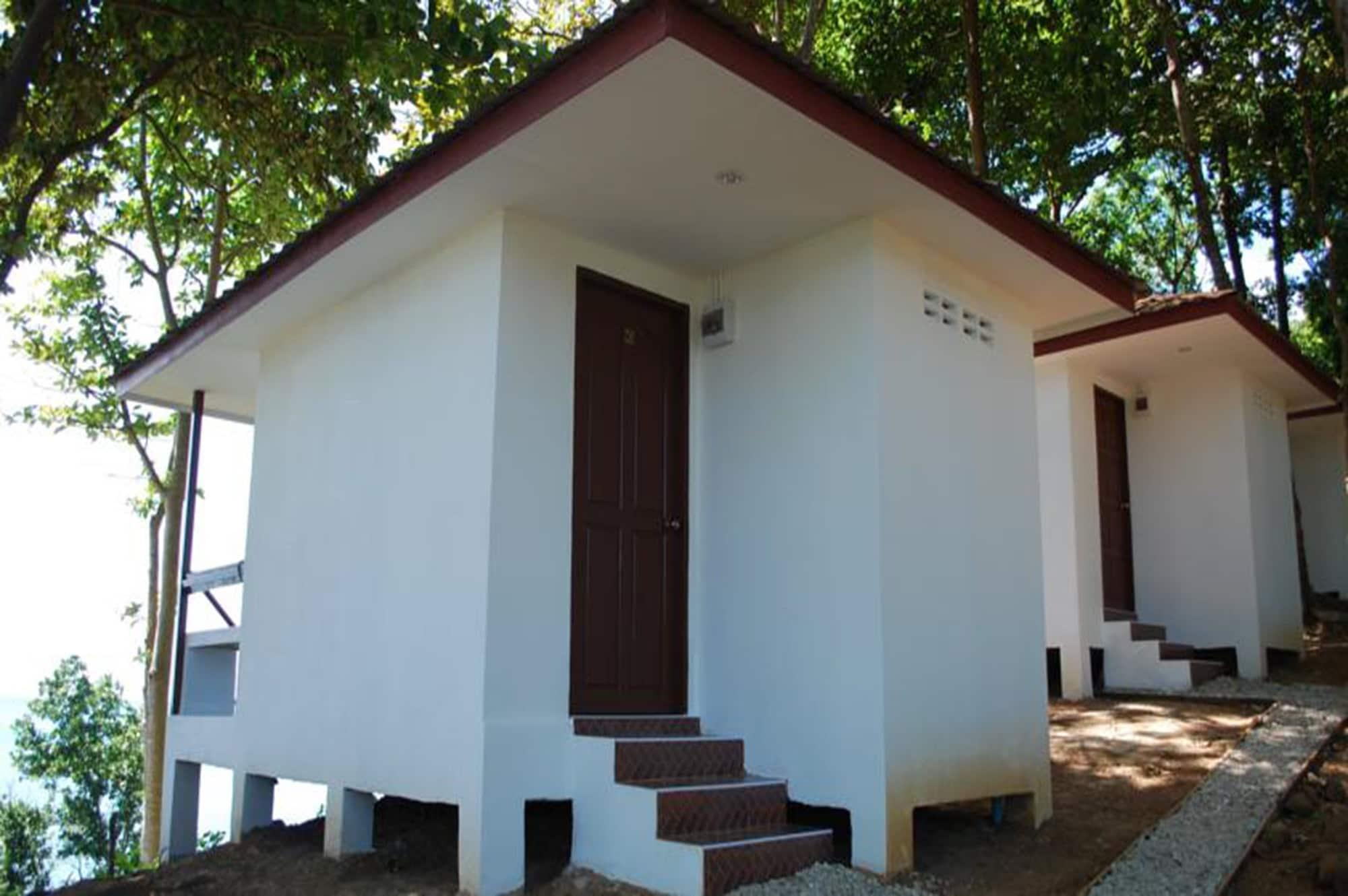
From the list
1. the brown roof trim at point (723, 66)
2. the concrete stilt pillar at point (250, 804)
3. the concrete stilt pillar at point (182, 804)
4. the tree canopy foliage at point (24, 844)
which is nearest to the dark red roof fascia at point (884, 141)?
the brown roof trim at point (723, 66)

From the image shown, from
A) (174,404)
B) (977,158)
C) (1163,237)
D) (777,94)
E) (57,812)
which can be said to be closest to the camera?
(777,94)

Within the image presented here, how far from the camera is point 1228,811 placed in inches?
264

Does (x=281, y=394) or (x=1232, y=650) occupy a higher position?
(x=281, y=394)

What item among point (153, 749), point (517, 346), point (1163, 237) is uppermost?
point (1163, 237)

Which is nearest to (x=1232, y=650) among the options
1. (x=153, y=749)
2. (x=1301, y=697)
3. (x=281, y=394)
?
(x=1301, y=697)

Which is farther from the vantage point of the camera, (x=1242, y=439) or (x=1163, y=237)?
(x=1163, y=237)

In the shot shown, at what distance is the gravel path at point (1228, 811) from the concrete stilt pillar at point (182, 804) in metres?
7.62

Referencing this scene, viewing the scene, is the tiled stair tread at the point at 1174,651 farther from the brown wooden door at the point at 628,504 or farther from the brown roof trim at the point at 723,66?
the brown wooden door at the point at 628,504

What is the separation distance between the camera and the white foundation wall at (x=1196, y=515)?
Answer: 1153cm

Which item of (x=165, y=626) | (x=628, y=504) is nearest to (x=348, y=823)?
(x=628, y=504)

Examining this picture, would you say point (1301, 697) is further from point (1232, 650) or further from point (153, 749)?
point (153, 749)

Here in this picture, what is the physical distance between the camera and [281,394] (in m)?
9.00

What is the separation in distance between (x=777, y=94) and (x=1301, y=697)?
7.85 metres

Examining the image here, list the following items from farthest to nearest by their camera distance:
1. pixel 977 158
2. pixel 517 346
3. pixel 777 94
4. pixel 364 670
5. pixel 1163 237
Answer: pixel 1163 237
pixel 977 158
pixel 364 670
pixel 517 346
pixel 777 94
